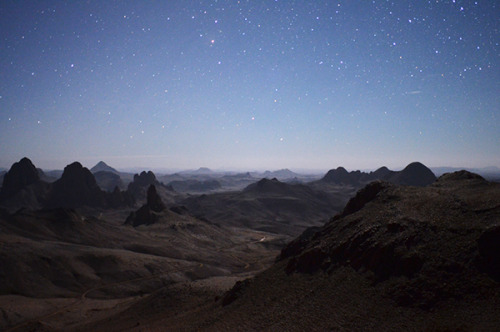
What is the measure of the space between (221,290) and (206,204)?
135 metres

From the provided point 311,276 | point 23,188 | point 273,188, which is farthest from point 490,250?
point 23,188

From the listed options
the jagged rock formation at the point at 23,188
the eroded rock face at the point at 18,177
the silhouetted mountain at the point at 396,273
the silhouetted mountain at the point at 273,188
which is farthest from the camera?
the silhouetted mountain at the point at 273,188

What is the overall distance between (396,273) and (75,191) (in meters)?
155

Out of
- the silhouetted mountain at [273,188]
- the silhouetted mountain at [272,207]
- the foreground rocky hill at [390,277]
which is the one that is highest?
the foreground rocky hill at [390,277]

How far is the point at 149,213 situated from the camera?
9769 centimetres

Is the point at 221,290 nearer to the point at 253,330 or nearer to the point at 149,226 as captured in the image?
the point at 253,330

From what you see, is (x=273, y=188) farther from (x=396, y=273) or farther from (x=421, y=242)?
(x=396, y=273)

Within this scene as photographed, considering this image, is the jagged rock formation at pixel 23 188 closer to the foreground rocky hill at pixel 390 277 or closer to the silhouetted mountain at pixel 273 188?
the silhouetted mountain at pixel 273 188

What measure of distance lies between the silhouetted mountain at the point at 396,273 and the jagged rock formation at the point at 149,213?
77.3 metres

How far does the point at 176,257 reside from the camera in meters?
65.1

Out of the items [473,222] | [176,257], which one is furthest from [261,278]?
[176,257]

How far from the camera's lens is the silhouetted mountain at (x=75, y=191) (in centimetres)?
14312

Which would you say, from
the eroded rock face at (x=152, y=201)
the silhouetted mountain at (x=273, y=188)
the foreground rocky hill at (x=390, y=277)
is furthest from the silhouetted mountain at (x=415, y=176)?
the foreground rocky hill at (x=390, y=277)

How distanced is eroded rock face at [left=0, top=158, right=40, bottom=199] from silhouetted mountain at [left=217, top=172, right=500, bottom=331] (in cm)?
16369
